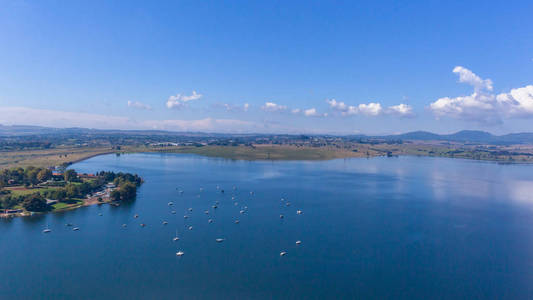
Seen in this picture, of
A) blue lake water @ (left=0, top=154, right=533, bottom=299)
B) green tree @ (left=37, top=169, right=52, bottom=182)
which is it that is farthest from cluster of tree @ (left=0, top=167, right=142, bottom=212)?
blue lake water @ (left=0, top=154, right=533, bottom=299)

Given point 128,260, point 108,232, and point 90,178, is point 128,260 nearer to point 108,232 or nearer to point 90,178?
point 108,232

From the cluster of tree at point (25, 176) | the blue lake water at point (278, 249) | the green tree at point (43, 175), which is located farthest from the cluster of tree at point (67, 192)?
the blue lake water at point (278, 249)

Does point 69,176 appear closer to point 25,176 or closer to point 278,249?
point 25,176

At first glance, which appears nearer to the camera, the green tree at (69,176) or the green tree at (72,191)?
the green tree at (72,191)

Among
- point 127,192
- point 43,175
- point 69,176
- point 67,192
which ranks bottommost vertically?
point 127,192

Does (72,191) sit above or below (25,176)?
below

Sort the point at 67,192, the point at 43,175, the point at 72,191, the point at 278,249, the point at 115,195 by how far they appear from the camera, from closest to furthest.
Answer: the point at 278,249, the point at 67,192, the point at 72,191, the point at 115,195, the point at 43,175

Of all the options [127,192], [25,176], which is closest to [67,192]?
[127,192]

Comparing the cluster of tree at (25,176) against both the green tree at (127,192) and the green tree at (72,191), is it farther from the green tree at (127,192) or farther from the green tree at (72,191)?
the green tree at (127,192)

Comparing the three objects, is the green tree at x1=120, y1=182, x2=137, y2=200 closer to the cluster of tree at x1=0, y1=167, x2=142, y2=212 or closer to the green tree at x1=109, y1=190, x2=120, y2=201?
the cluster of tree at x1=0, y1=167, x2=142, y2=212

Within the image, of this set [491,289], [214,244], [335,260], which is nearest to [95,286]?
[214,244]
